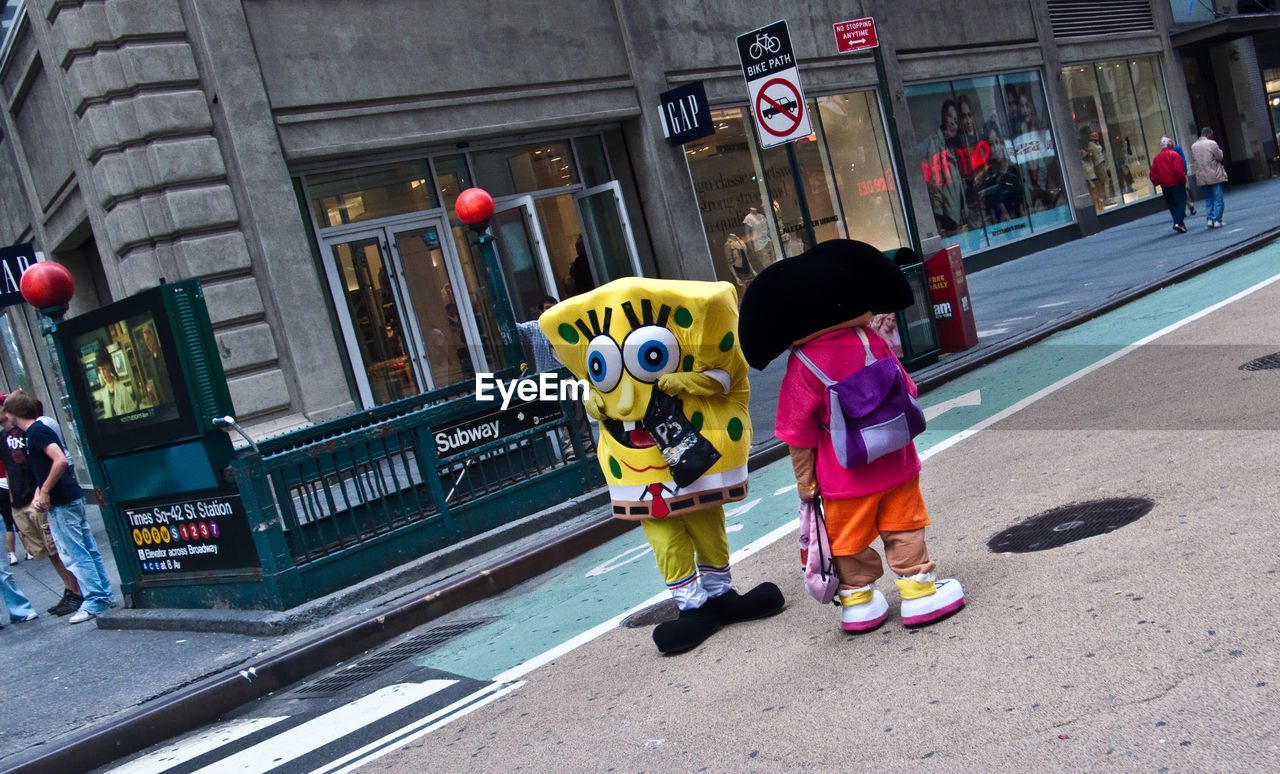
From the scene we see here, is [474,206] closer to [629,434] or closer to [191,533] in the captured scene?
[191,533]

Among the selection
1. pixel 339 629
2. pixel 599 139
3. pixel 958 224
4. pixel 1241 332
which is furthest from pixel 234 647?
pixel 958 224

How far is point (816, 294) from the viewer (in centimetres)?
453

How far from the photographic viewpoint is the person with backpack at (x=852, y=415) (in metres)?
4.51

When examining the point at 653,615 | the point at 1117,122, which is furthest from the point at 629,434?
the point at 1117,122

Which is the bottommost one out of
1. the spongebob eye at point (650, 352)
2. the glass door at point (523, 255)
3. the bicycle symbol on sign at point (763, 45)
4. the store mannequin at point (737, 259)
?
the spongebob eye at point (650, 352)

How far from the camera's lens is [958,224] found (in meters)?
21.9

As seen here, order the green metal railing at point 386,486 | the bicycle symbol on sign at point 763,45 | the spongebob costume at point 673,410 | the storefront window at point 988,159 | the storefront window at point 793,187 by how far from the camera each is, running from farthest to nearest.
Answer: the storefront window at point 988,159 → the storefront window at point 793,187 → the bicycle symbol on sign at point 763,45 → the green metal railing at point 386,486 → the spongebob costume at point 673,410

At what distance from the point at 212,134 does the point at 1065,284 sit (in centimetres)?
1172

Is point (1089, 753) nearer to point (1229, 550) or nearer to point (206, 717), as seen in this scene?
point (1229, 550)

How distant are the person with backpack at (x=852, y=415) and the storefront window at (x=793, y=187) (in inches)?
493

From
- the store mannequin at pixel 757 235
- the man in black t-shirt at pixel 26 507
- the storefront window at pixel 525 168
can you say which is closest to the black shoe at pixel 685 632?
the man in black t-shirt at pixel 26 507

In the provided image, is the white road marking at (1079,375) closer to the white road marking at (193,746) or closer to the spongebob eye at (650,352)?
the spongebob eye at (650,352)

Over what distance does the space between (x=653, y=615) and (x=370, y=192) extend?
9313 mm

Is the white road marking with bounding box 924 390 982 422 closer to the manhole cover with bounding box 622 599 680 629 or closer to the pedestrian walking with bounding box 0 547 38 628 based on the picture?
the manhole cover with bounding box 622 599 680 629
